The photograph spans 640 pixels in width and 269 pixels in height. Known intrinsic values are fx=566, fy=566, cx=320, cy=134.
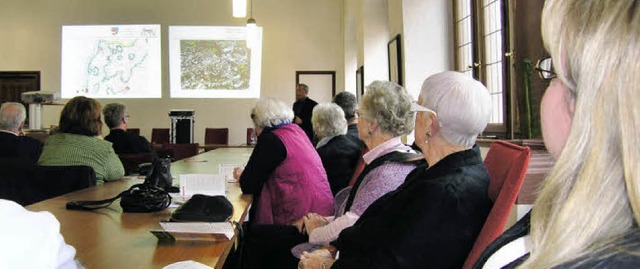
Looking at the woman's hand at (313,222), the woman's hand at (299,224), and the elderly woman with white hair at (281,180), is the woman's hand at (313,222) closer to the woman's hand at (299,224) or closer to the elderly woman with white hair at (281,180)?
the woman's hand at (299,224)

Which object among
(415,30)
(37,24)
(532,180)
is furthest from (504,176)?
(37,24)

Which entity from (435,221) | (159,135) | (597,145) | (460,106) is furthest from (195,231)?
(159,135)

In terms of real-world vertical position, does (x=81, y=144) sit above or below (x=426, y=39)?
below

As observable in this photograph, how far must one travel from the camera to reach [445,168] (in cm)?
147

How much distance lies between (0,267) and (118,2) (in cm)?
1050

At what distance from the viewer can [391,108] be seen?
2.24m

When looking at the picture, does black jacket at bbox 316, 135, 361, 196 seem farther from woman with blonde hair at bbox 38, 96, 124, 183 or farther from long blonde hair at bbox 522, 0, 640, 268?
long blonde hair at bbox 522, 0, 640, 268

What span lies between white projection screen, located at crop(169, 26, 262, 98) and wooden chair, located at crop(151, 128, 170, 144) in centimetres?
67

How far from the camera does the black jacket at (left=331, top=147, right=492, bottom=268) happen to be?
1.36 meters

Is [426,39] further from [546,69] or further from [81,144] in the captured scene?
[546,69]

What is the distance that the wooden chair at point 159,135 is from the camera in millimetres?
10117

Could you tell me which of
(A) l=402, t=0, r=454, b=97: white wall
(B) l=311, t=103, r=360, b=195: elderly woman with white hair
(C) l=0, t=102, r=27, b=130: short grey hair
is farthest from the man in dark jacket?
(A) l=402, t=0, r=454, b=97: white wall

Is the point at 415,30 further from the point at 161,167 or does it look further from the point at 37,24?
the point at 37,24

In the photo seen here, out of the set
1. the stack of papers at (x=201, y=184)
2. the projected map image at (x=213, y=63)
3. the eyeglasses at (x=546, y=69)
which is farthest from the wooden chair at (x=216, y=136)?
the eyeglasses at (x=546, y=69)
